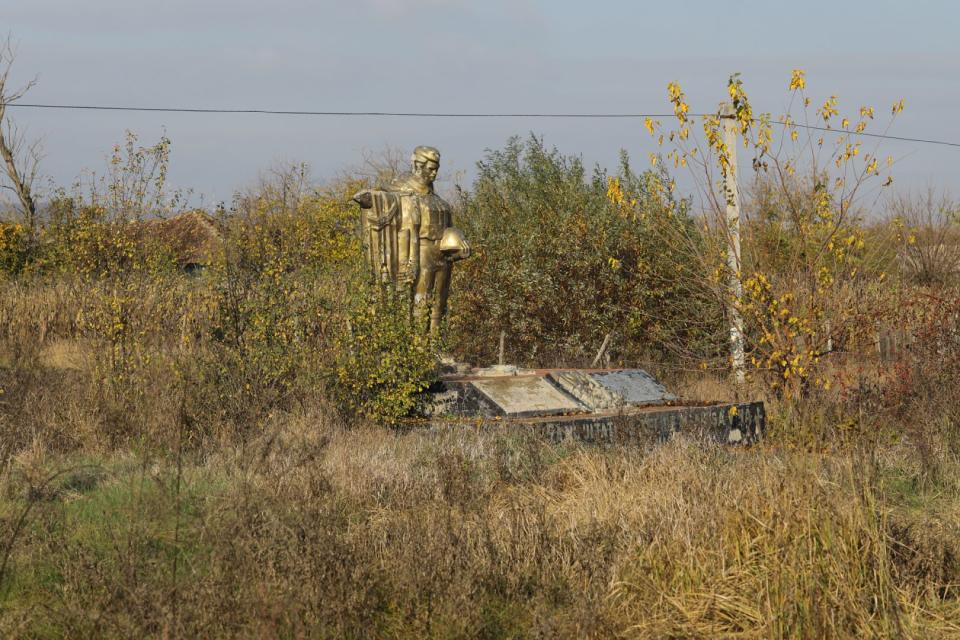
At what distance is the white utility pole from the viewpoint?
1134 cm

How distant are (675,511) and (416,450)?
121 inches

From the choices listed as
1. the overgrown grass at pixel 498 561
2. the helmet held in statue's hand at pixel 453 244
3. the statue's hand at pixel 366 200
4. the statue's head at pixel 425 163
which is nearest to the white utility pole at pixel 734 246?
the helmet held in statue's hand at pixel 453 244

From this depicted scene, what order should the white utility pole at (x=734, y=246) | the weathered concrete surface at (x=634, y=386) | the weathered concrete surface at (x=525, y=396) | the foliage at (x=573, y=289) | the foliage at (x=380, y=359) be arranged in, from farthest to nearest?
the foliage at (x=573, y=289) < the weathered concrete surface at (x=634, y=386) < the white utility pole at (x=734, y=246) < the weathered concrete surface at (x=525, y=396) < the foliage at (x=380, y=359)

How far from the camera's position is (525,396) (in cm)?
1105

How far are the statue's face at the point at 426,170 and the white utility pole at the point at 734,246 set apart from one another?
297 cm

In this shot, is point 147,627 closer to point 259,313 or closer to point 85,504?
point 85,504

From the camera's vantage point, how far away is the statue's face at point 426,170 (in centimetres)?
1198

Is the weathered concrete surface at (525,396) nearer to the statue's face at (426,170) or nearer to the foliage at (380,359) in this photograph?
the foliage at (380,359)

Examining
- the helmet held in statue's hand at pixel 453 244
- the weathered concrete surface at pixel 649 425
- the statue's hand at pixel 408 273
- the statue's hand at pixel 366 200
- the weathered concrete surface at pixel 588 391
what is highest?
the statue's hand at pixel 366 200

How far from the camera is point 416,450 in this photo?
338 inches

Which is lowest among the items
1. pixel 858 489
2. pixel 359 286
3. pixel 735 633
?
pixel 735 633

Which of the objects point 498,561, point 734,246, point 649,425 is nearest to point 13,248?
point 734,246

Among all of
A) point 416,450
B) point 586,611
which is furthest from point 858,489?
point 416,450

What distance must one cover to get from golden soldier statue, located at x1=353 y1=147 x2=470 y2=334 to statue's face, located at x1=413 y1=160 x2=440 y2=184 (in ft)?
0.03
